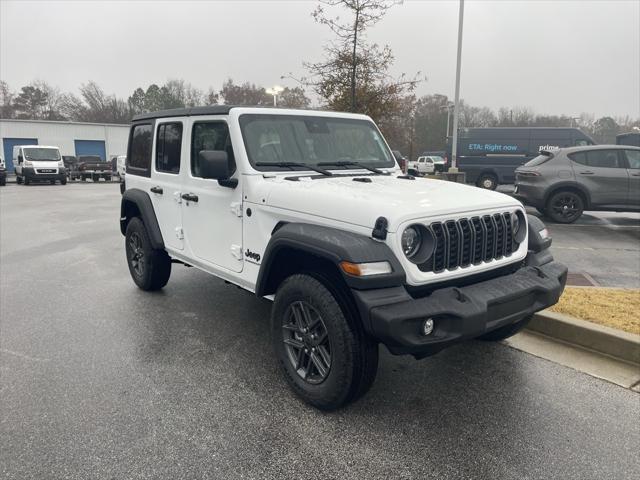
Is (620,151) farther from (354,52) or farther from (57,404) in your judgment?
(57,404)

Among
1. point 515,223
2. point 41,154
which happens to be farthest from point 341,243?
point 41,154

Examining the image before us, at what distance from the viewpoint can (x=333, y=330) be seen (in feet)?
9.89

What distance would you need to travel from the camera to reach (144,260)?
5727 mm

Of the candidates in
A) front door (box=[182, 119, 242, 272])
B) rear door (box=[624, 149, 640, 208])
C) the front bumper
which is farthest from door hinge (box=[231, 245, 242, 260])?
rear door (box=[624, 149, 640, 208])

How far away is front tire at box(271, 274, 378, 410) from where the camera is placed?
3.01 metres

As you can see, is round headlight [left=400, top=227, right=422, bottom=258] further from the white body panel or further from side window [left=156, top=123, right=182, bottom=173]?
side window [left=156, top=123, right=182, bottom=173]

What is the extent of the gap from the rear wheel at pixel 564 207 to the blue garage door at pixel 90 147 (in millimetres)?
40704

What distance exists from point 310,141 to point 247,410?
230 centimetres

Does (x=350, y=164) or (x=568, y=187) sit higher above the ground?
(x=350, y=164)

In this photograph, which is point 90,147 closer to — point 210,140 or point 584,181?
point 584,181

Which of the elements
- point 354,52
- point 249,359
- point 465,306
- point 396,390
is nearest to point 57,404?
Result: point 249,359

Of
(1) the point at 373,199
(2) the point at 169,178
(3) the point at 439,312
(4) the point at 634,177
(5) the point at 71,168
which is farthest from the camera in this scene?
(5) the point at 71,168

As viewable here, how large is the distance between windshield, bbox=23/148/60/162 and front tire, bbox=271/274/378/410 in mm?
26548

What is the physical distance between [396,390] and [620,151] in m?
9.65
